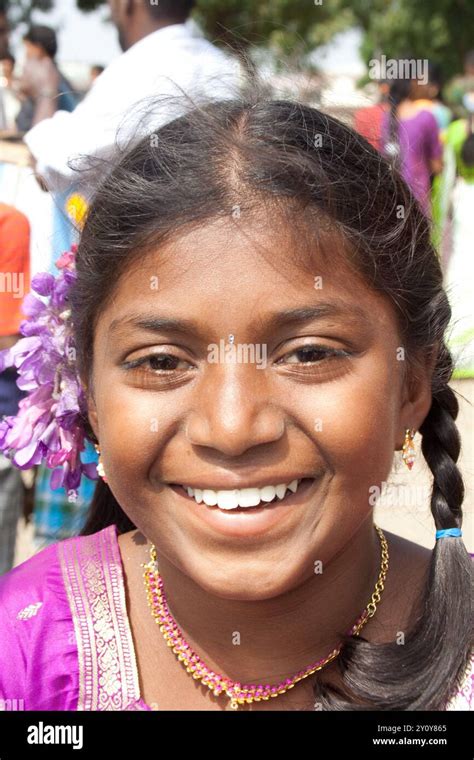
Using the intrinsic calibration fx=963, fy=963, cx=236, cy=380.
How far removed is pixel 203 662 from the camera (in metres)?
1.87

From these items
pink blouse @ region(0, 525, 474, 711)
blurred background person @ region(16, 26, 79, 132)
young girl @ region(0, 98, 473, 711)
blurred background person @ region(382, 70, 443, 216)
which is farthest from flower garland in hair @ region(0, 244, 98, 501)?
blurred background person @ region(16, 26, 79, 132)

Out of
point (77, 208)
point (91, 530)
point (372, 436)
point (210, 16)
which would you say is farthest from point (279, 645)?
point (210, 16)

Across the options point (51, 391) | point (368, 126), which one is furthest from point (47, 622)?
point (368, 126)

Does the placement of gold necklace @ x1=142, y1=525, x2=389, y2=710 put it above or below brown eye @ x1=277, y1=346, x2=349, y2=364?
below

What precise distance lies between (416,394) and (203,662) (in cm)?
67

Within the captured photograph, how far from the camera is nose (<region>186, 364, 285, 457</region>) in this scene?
152 cm

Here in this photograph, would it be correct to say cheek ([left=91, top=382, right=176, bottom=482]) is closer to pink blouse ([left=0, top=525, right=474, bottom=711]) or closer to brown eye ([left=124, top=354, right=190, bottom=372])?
brown eye ([left=124, top=354, right=190, bottom=372])

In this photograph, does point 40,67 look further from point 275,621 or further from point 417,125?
point 275,621

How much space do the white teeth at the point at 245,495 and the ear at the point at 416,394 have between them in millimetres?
308

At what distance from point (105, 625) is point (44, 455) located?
1.49 ft

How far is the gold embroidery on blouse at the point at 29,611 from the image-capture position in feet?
6.21

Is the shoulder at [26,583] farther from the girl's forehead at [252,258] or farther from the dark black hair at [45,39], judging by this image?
the dark black hair at [45,39]

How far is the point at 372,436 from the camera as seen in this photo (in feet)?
5.32
